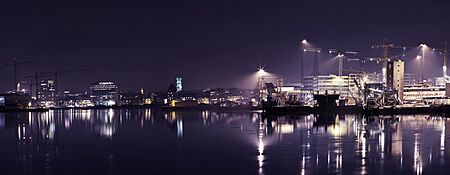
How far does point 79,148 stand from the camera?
1966cm

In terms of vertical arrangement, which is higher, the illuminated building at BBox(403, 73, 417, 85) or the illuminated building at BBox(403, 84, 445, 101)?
the illuminated building at BBox(403, 73, 417, 85)

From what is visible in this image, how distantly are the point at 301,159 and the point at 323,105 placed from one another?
3995 centimetres

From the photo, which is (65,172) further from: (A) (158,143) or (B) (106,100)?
(B) (106,100)

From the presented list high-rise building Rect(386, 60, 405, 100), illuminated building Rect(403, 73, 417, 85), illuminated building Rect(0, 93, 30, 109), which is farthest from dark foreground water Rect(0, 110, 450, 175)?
illuminated building Rect(0, 93, 30, 109)

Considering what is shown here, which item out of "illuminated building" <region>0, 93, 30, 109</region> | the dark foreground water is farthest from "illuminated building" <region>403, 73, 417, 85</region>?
the dark foreground water

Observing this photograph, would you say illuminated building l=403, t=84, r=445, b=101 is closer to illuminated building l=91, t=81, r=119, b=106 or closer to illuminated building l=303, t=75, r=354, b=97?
illuminated building l=303, t=75, r=354, b=97

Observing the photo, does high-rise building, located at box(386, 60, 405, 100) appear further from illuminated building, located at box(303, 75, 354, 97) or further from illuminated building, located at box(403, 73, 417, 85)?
illuminated building, located at box(403, 73, 417, 85)

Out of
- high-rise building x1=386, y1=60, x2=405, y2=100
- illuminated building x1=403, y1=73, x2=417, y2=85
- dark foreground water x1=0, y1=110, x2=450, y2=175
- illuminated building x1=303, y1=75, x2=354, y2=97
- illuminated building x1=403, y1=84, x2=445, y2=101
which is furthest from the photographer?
illuminated building x1=403, y1=73, x2=417, y2=85

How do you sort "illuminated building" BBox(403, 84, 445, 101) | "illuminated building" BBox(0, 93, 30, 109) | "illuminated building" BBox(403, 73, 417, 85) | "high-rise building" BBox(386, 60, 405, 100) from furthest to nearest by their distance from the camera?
"illuminated building" BBox(0, 93, 30, 109) < "illuminated building" BBox(403, 73, 417, 85) < "illuminated building" BBox(403, 84, 445, 101) < "high-rise building" BBox(386, 60, 405, 100)

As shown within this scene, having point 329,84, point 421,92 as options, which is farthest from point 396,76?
point 329,84

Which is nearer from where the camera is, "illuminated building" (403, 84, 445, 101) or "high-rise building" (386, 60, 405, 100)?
"high-rise building" (386, 60, 405, 100)

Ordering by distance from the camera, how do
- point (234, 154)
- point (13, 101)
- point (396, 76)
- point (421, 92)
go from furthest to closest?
point (13, 101)
point (421, 92)
point (396, 76)
point (234, 154)

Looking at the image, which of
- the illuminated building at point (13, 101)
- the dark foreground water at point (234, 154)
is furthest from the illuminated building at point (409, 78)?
the dark foreground water at point (234, 154)

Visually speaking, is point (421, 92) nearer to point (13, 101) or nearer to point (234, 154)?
point (234, 154)
